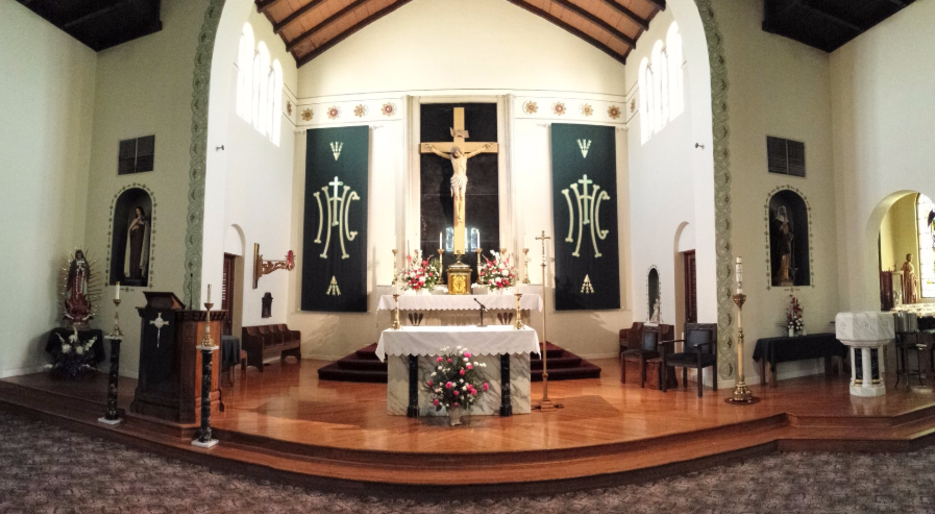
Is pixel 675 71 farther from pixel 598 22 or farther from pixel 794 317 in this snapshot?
pixel 794 317

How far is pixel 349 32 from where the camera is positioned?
11.3 metres

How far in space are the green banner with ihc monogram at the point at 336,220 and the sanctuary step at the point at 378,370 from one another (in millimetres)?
2374

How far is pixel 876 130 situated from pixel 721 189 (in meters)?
2.47

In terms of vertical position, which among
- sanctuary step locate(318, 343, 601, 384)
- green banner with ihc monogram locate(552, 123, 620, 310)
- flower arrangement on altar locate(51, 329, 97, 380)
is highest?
green banner with ihc monogram locate(552, 123, 620, 310)

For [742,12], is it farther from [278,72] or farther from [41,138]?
[41,138]

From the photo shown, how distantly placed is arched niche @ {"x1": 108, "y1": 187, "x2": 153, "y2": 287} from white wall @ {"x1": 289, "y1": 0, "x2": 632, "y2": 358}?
3232mm

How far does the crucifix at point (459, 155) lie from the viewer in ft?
34.5

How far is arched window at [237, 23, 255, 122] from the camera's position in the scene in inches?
359

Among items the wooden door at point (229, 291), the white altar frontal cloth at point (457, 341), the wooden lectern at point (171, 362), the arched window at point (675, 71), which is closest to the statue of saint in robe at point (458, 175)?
the arched window at point (675, 71)

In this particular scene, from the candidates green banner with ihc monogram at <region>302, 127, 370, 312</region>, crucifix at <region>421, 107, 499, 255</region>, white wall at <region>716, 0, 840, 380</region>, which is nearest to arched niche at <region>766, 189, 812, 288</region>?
white wall at <region>716, 0, 840, 380</region>

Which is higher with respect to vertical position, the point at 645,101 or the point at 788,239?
the point at 645,101

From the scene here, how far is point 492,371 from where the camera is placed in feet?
18.6

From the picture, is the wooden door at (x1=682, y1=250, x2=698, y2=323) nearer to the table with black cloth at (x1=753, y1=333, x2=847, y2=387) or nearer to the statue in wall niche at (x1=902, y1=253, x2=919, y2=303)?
the table with black cloth at (x1=753, y1=333, x2=847, y2=387)

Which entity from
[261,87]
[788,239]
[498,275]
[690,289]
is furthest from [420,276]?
[788,239]
